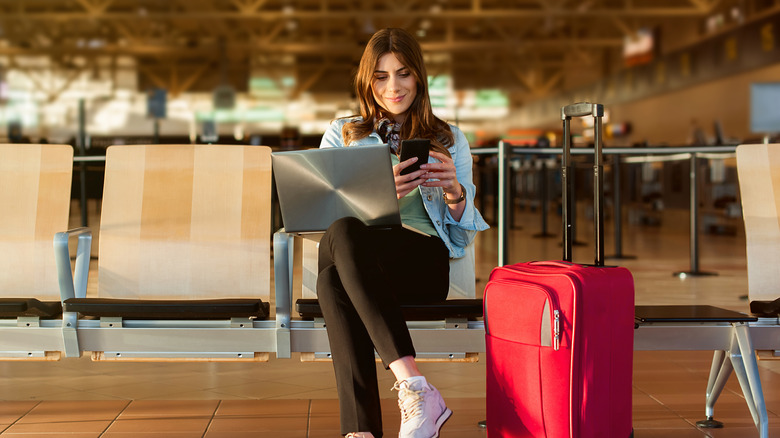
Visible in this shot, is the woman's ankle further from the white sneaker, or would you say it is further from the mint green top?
the mint green top

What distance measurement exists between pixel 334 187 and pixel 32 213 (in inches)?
41.0

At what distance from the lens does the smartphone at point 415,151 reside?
1.92 meters

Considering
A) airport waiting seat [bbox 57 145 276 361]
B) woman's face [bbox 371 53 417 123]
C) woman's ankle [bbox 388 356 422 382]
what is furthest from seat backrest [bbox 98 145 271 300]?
woman's ankle [bbox 388 356 422 382]

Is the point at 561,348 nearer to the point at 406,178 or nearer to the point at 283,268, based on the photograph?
the point at 406,178

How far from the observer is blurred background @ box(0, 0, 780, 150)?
55.7ft

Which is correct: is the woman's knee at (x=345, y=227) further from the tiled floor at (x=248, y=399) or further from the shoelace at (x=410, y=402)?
the tiled floor at (x=248, y=399)

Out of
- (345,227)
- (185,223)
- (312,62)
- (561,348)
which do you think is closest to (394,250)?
(345,227)

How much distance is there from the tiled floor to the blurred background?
1335cm

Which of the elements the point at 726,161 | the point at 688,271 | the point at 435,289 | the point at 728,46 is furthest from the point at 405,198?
the point at 728,46

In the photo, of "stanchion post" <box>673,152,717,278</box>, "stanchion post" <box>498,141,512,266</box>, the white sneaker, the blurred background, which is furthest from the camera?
the blurred background

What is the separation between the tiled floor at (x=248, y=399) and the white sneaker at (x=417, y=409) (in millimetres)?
479

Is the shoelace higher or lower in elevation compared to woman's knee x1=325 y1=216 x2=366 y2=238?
lower

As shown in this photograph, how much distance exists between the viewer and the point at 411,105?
2.29 metres

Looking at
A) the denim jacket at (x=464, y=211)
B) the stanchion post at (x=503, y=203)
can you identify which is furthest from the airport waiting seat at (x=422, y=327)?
the stanchion post at (x=503, y=203)
